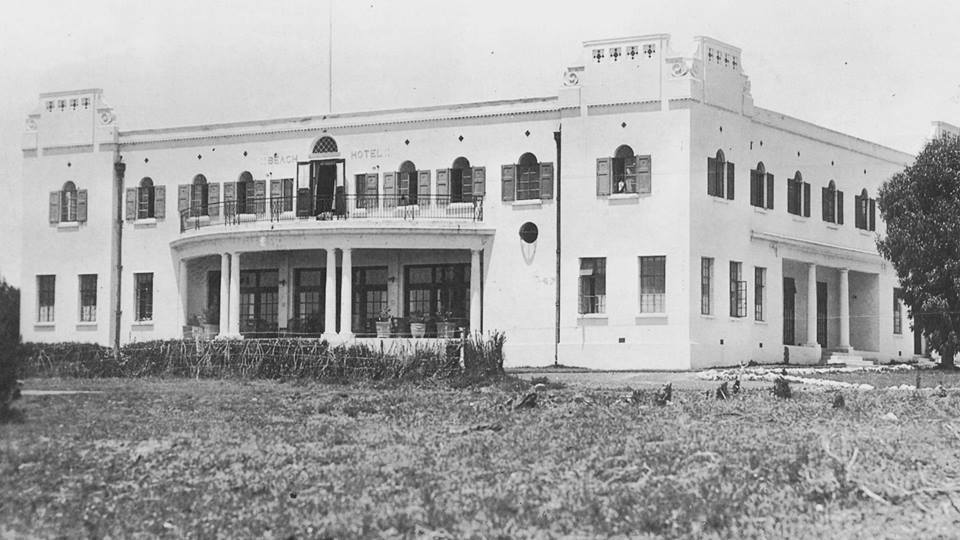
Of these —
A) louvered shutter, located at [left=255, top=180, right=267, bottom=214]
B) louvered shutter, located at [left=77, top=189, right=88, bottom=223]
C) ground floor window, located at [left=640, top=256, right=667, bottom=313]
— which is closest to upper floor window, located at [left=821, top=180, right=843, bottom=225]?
ground floor window, located at [left=640, top=256, right=667, bottom=313]

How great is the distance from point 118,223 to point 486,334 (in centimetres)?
1254

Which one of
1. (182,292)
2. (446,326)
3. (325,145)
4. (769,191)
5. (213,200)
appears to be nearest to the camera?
(446,326)

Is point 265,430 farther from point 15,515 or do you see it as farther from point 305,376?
point 305,376

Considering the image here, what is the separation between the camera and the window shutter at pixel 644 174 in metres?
32.3

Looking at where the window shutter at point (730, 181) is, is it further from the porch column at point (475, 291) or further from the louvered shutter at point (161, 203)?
the louvered shutter at point (161, 203)

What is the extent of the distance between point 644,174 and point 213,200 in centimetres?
1289

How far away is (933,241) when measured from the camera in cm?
3077

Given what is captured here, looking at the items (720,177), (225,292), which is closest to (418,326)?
(225,292)

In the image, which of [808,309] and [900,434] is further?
[808,309]

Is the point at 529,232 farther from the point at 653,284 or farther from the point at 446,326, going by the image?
the point at 653,284

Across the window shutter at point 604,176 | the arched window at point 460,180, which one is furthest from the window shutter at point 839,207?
the arched window at point 460,180

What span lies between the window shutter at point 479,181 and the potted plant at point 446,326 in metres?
3.38

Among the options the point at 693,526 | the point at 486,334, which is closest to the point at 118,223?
the point at 486,334

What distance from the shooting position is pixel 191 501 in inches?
416
